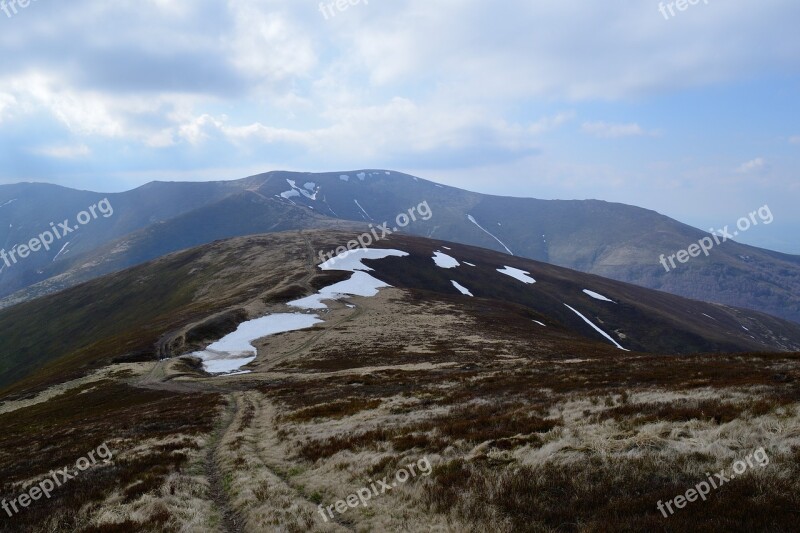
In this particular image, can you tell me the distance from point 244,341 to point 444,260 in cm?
9303

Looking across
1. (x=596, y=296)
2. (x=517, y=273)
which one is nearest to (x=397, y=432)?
(x=517, y=273)

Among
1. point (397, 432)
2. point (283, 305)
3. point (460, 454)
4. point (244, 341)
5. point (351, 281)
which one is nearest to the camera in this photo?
point (460, 454)

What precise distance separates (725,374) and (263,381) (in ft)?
143

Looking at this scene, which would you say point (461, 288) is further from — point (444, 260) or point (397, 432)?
point (397, 432)

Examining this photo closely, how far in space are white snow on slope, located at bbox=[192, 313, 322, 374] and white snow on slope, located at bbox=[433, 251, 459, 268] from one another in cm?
7126

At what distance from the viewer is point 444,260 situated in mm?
152500

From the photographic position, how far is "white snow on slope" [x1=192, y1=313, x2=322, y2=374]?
61906 mm

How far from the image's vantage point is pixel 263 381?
163 ft

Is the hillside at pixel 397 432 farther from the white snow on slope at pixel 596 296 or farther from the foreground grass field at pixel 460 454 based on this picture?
the white snow on slope at pixel 596 296

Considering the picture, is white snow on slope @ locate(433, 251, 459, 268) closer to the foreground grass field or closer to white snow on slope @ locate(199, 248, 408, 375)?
white snow on slope @ locate(199, 248, 408, 375)

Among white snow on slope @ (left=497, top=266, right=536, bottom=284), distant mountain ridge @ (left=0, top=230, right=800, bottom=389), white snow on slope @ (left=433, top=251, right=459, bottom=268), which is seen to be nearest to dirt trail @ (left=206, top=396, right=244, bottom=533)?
distant mountain ridge @ (left=0, top=230, right=800, bottom=389)

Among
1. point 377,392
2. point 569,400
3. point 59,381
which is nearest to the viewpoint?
point 569,400

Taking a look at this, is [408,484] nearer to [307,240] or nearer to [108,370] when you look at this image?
[108,370]

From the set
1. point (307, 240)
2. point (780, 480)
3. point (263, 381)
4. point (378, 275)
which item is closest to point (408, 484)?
point (780, 480)
